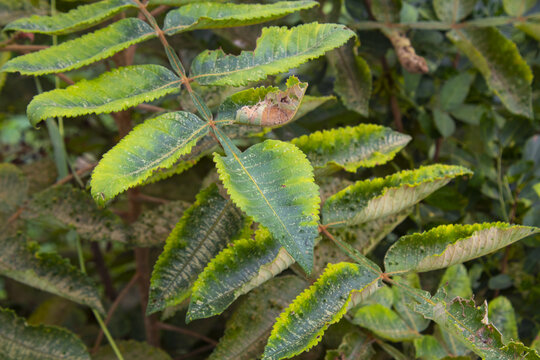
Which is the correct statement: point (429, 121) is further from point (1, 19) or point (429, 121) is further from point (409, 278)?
point (1, 19)

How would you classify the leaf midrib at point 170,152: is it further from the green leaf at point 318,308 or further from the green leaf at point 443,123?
the green leaf at point 443,123

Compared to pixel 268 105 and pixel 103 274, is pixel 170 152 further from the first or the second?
pixel 103 274

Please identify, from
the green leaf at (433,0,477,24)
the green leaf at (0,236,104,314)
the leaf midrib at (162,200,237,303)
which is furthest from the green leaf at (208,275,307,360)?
the green leaf at (433,0,477,24)

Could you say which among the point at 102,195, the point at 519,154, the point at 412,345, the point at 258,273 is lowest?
the point at 412,345

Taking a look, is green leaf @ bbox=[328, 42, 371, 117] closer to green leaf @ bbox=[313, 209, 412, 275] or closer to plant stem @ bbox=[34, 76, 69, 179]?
green leaf @ bbox=[313, 209, 412, 275]

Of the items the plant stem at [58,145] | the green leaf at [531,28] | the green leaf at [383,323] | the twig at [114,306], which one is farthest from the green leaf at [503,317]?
the plant stem at [58,145]

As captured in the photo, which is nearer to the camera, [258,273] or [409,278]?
[258,273]

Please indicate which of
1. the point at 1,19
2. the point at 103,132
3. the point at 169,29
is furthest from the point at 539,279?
the point at 103,132
